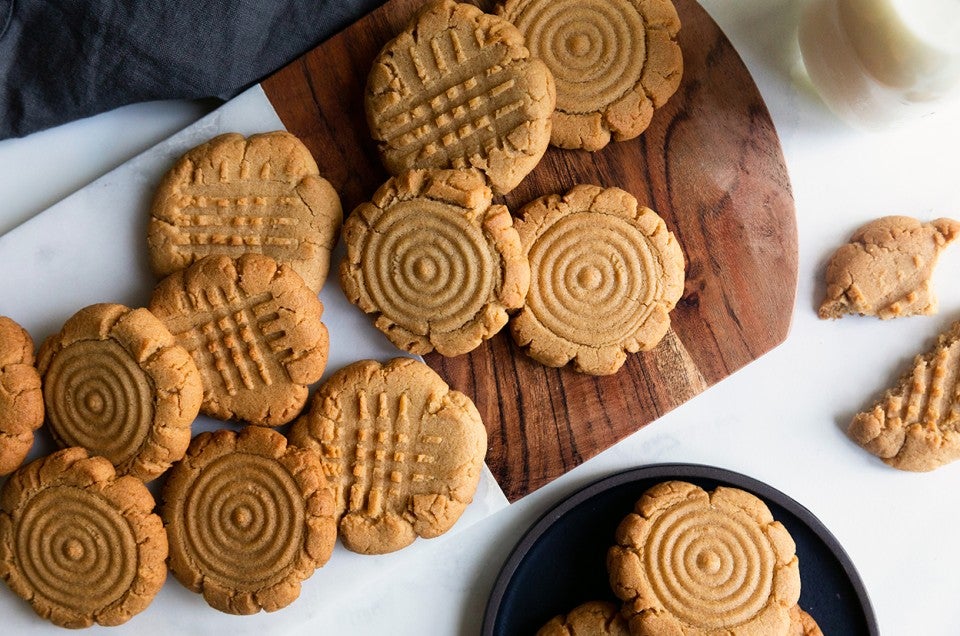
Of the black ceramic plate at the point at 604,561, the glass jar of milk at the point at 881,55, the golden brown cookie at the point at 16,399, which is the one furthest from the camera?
the black ceramic plate at the point at 604,561

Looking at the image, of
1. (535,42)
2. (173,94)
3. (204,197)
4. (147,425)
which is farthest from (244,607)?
(535,42)

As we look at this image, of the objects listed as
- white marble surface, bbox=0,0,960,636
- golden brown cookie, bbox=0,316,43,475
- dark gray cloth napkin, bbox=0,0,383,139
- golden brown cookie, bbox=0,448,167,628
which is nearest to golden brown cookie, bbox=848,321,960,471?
white marble surface, bbox=0,0,960,636

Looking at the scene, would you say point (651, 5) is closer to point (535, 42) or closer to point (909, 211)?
point (535, 42)

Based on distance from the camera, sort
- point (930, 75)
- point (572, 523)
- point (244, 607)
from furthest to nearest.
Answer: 1. point (572, 523)
2. point (244, 607)
3. point (930, 75)

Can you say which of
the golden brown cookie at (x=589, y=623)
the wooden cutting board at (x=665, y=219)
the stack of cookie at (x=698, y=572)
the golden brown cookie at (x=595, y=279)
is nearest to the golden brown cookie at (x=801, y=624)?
the stack of cookie at (x=698, y=572)

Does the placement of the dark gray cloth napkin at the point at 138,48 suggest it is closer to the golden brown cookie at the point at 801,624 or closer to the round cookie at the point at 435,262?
the round cookie at the point at 435,262

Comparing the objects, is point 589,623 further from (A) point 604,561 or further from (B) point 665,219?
(B) point 665,219
